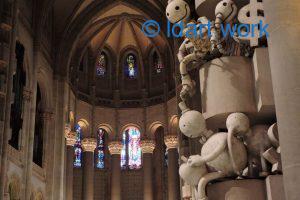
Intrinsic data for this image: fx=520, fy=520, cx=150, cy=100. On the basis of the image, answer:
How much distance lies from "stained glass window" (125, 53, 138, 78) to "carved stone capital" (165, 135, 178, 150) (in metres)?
5.71

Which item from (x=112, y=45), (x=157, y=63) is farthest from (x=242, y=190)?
(x=112, y=45)

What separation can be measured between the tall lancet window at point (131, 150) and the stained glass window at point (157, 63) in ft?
13.3

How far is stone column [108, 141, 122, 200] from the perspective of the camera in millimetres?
30547

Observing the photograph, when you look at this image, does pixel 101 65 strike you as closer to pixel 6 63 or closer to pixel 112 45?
pixel 112 45

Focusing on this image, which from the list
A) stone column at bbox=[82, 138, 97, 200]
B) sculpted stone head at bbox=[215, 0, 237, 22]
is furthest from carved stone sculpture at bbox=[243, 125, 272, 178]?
stone column at bbox=[82, 138, 97, 200]

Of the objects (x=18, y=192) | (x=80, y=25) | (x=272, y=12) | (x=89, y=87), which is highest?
(x=80, y=25)

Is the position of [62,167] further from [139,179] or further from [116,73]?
[116,73]

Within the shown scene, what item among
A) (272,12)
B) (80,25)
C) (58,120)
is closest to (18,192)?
(58,120)

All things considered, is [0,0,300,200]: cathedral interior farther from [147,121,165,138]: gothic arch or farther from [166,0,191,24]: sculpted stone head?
[147,121,165,138]: gothic arch

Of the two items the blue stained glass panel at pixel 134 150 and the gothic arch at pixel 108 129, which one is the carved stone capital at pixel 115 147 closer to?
the gothic arch at pixel 108 129

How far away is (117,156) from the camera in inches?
1243

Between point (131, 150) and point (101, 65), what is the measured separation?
5898 mm

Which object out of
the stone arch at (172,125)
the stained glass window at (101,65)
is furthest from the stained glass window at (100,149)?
the stone arch at (172,125)

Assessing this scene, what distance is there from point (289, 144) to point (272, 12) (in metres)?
1.31
